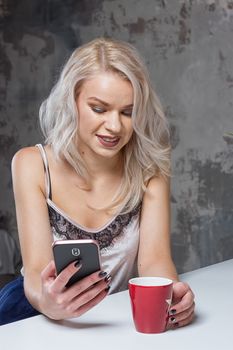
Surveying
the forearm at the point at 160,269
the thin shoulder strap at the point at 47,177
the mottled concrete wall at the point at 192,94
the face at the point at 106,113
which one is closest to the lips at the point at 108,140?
the face at the point at 106,113

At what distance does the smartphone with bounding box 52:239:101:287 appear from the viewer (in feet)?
3.04

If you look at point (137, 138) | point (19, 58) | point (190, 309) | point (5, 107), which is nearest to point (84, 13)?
point (19, 58)

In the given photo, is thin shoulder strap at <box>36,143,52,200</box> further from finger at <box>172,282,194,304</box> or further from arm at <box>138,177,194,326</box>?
finger at <box>172,282,194,304</box>

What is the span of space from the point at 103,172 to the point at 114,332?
1.94 ft

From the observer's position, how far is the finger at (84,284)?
0.97m

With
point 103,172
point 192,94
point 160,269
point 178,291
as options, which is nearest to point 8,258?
point 192,94

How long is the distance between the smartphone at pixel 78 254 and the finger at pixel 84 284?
0.01m

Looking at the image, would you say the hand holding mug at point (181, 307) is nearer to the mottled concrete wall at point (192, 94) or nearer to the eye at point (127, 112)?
the eye at point (127, 112)

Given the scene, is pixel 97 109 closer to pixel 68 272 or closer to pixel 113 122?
pixel 113 122

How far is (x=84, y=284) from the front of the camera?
0.98m

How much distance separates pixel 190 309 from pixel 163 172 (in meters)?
0.53

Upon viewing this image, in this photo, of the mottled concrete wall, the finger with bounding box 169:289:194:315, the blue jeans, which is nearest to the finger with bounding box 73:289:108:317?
the finger with bounding box 169:289:194:315

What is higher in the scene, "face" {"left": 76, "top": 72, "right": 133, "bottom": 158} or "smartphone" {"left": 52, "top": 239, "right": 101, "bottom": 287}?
"face" {"left": 76, "top": 72, "right": 133, "bottom": 158}

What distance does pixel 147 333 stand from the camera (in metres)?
0.96
